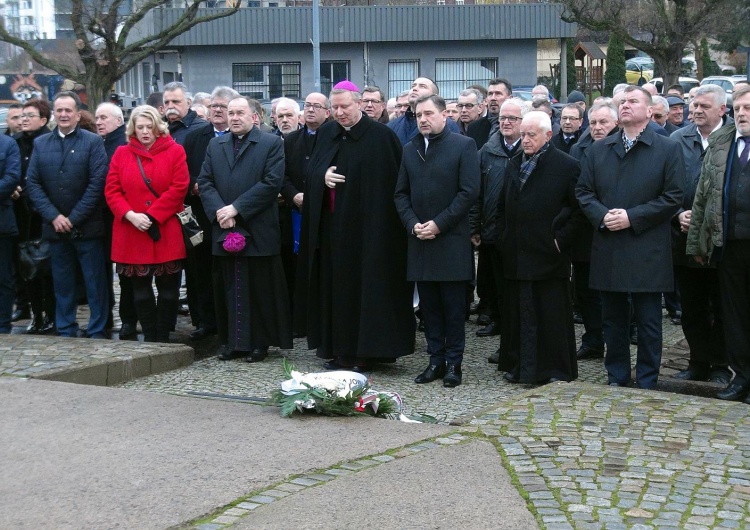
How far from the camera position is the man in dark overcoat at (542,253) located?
821cm

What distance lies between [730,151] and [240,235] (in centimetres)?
381

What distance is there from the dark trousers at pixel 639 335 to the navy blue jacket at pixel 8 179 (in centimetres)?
532

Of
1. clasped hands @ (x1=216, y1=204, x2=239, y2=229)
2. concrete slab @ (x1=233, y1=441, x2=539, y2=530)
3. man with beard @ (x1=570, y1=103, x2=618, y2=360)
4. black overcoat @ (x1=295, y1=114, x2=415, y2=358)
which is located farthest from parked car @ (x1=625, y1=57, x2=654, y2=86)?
concrete slab @ (x1=233, y1=441, x2=539, y2=530)

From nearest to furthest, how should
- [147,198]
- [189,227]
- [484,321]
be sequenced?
[147,198] < [189,227] < [484,321]

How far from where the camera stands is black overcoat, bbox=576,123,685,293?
25.5 ft

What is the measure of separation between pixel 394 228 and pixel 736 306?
2634mm

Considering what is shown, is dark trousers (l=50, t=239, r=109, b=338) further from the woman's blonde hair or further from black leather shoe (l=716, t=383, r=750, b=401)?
black leather shoe (l=716, t=383, r=750, b=401)

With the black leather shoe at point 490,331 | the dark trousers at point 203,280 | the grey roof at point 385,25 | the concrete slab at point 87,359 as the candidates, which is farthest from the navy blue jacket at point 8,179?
the grey roof at point 385,25

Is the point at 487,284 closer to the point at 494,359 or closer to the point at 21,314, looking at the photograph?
the point at 494,359

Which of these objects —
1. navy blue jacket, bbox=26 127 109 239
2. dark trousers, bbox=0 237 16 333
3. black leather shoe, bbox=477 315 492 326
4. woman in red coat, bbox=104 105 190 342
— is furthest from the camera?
black leather shoe, bbox=477 315 492 326

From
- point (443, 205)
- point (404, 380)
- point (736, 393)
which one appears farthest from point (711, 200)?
point (404, 380)

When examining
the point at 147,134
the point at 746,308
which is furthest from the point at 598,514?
the point at 147,134

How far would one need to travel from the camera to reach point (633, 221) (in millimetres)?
7719

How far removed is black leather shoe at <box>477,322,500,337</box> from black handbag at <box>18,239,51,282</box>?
13.1 feet
